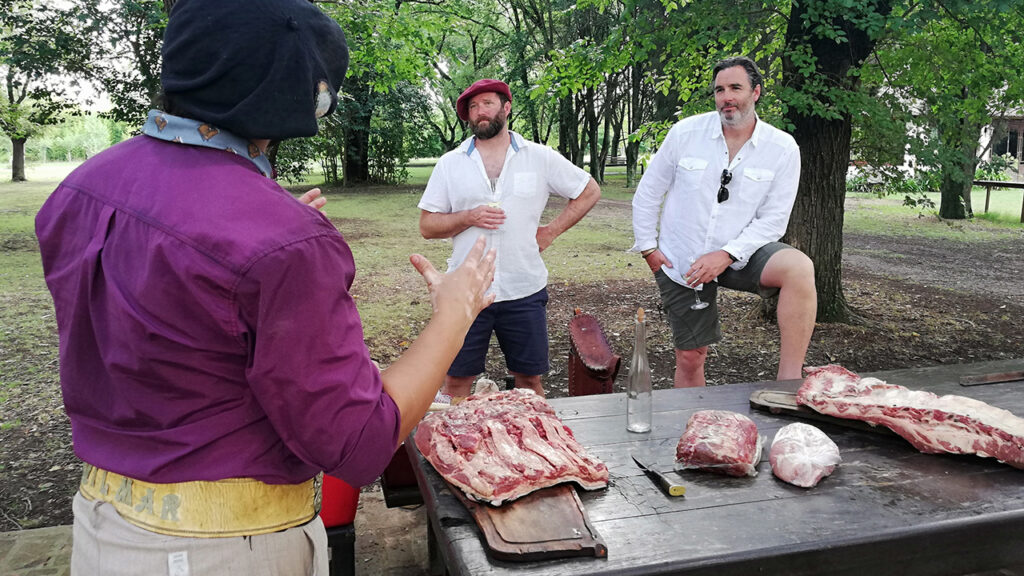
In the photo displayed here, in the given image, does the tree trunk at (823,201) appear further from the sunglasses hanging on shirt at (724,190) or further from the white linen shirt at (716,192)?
the sunglasses hanging on shirt at (724,190)

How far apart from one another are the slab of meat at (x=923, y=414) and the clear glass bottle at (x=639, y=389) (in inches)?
25.5

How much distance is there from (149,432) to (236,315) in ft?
1.03

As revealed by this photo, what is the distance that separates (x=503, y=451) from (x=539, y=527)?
0.38 meters

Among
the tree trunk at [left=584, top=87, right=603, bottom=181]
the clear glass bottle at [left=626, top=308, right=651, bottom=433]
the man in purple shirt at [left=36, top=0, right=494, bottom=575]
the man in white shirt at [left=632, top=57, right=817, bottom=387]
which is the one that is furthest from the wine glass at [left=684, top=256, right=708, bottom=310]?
the tree trunk at [left=584, top=87, right=603, bottom=181]

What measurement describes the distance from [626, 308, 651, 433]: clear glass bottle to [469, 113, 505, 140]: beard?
75.3 inches

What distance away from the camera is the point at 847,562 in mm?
1986

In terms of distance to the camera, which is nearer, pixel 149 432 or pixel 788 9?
pixel 149 432

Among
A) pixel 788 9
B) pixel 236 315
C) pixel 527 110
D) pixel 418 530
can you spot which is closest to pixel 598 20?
pixel 527 110

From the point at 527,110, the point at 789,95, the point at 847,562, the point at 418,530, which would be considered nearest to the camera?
the point at 847,562

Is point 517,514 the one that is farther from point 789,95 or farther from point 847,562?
point 789,95

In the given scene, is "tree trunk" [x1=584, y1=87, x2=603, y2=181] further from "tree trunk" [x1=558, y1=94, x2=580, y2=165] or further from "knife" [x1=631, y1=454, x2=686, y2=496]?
"knife" [x1=631, y1=454, x2=686, y2=496]

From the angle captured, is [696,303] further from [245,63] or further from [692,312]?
[245,63]

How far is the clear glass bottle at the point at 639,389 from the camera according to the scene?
9.11ft

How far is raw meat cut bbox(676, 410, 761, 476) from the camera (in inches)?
92.1
